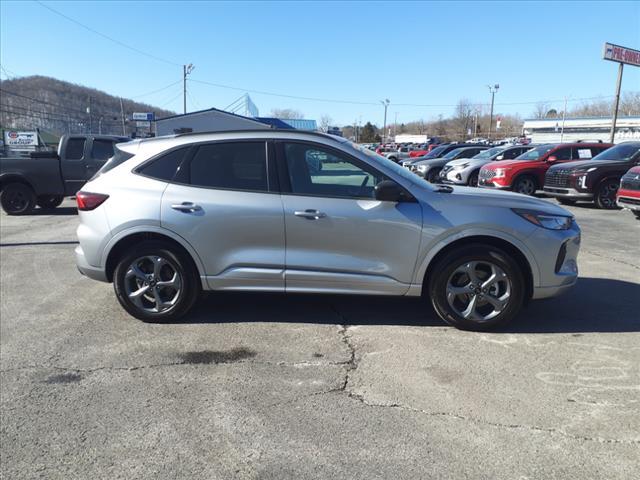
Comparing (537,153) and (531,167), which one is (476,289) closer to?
(531,167)

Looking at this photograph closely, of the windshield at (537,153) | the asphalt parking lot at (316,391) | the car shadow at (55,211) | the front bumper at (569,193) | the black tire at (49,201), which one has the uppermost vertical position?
the windshield at (537,153)

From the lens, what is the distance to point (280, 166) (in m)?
4.33

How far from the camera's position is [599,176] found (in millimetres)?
12203

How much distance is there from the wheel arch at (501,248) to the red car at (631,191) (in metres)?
7.43

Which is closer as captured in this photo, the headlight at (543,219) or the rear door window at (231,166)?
the headlight at (543,219)

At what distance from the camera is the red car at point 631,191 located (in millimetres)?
9836

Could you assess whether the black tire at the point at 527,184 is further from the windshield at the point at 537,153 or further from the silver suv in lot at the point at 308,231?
the silver suv in lot at the point at 308,231

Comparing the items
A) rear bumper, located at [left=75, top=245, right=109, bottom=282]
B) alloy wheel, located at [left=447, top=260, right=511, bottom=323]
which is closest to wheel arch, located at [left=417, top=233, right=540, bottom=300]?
alloy wheel, located at [left=447, top=260, right=511, bottom=323]

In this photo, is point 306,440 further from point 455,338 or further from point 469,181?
point 469,181

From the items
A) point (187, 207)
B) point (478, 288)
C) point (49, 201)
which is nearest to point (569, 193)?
point (478, 288)

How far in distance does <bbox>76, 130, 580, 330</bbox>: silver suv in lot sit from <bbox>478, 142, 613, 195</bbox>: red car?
10.8 metres

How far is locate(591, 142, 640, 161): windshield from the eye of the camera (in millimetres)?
12492

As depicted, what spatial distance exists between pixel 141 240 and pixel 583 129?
86.3 meters

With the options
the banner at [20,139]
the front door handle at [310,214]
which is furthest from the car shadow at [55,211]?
the banner at [20,139]
